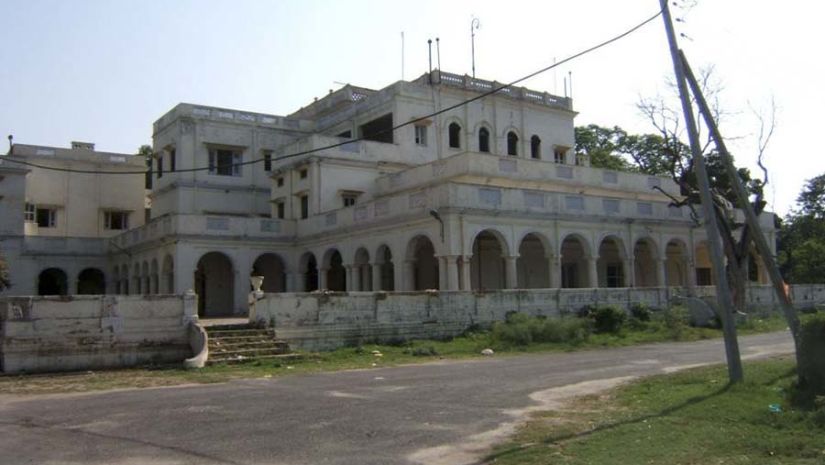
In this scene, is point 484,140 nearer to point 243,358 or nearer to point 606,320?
point 606,320

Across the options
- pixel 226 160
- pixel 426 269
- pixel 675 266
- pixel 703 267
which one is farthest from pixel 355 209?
pixel 703 267

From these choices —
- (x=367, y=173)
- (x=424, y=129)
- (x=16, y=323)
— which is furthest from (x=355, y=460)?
(x=424, y=129)

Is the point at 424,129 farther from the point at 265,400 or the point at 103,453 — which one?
the point at 103,453

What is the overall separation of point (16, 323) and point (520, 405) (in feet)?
39.9

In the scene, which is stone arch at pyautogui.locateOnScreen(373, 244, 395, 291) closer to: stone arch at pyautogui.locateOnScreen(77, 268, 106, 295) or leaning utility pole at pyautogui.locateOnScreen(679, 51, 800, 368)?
leaning utility pole at pyautogui.locateOnScreen(679, 51, 800, 368)

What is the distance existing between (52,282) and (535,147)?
29.3m

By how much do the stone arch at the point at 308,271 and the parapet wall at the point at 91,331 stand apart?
16748 mm

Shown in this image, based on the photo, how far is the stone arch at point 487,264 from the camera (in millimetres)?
31781

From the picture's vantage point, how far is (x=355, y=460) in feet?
24.8

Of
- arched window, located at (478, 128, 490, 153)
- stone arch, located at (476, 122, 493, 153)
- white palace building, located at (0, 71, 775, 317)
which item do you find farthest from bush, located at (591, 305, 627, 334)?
→ arched window, located at (478, 128, 490, 153)

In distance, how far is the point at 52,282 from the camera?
42.5 m

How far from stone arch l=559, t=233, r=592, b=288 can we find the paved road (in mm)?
14609

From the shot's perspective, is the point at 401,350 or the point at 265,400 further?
the point at 401,350

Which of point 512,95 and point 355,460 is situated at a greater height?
point 512,95
